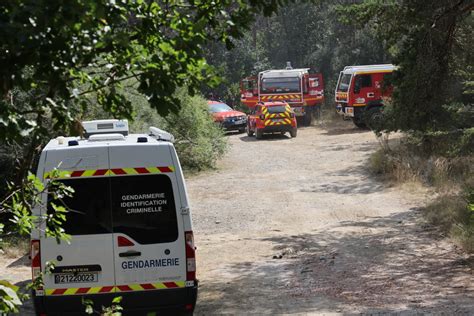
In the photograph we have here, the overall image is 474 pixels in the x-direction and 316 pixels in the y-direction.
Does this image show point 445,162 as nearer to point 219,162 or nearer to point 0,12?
point 219,162

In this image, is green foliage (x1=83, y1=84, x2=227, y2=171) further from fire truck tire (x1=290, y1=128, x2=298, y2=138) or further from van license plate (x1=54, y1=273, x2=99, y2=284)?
van license plate (x1=54, y1=273, x2=99, y2=284)

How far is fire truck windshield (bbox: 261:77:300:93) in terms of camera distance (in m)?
36.5

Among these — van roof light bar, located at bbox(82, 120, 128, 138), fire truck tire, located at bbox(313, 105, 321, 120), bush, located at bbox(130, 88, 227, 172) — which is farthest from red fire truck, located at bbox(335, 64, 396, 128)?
van roof light bar, located at bbox(82, 120, 128, 138)

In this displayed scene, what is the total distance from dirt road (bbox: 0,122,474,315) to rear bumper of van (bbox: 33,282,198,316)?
1.60 m

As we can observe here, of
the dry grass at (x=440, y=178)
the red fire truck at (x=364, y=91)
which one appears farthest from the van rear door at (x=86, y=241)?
the red fire truck at (x=364, y=91)

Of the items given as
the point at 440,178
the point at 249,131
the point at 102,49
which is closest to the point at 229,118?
the point at 249,131

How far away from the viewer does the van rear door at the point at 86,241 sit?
779 centimetres

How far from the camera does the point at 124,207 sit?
26.0ft

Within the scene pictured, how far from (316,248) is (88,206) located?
629 centimetres

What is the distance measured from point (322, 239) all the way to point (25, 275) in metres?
5.13

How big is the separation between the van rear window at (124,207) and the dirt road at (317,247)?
2.08 metres

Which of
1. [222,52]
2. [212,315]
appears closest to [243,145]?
[222,52]

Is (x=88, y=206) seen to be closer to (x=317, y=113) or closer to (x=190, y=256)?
(x=190, y=256)

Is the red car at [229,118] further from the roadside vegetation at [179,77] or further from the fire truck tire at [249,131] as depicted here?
the roadside vegetation at [179,77]
